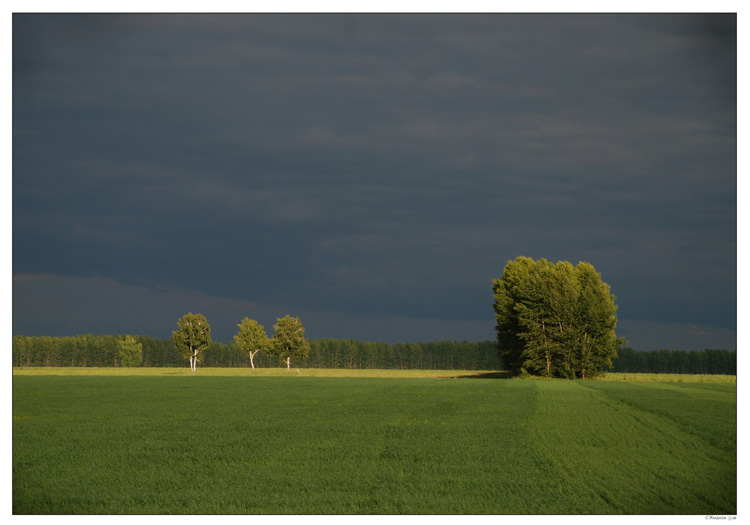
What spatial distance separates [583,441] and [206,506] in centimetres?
1208

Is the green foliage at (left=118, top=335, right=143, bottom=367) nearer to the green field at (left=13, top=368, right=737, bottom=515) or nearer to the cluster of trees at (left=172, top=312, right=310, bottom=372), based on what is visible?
the cluster of trees at (left=172, top=312, right=310, bottom=372)

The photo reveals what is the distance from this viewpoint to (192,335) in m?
111

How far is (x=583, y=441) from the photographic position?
60.6 feet

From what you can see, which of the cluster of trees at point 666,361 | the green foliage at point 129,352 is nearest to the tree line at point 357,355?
the green foliage at point 129,352

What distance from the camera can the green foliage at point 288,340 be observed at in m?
112

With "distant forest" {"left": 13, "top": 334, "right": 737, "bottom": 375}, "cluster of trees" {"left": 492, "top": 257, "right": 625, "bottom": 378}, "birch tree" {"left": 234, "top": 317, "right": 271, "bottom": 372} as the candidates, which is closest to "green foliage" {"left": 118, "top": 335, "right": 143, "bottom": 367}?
"distant forest" {"left": 13, "top": 334, "right": 737, "bottom": 375}

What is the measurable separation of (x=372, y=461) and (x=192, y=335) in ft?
333

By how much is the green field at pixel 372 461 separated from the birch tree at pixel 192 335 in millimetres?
84053

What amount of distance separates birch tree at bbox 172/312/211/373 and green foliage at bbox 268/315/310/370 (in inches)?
473

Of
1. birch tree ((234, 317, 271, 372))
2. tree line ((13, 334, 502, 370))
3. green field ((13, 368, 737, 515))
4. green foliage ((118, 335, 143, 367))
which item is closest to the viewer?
green field ((13, 368, 737, 515))

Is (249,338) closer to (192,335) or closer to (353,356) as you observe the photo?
(192,335)

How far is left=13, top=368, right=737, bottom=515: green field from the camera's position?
1086 cm

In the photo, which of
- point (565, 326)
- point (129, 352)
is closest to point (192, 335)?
point (129, 352)
